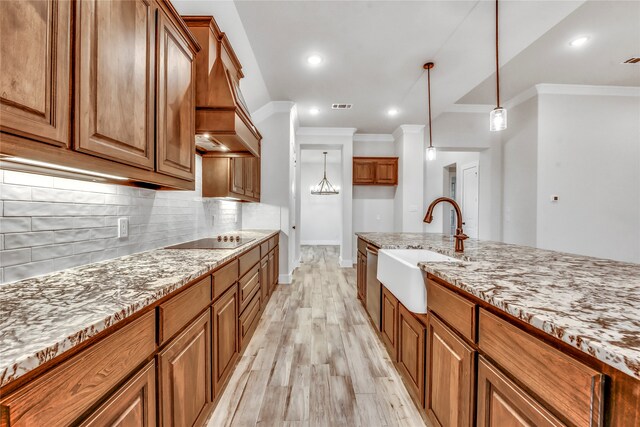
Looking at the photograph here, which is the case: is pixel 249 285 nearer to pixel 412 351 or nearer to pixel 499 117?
pixel 412 351

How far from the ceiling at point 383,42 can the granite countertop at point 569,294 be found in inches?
81.6

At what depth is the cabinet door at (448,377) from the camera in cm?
101

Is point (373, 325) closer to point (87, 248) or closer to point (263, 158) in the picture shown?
point (87, 248)

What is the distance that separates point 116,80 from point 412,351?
197 cm

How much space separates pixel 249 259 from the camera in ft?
7.45

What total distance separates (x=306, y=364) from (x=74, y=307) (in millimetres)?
1687

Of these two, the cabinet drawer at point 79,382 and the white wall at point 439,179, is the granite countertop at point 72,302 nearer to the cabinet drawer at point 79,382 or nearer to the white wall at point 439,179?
the cabinet drawer at point 79,382

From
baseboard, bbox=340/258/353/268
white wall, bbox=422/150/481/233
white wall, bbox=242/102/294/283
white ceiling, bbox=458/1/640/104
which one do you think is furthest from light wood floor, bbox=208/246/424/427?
white wall, bbox=422/150/481/233

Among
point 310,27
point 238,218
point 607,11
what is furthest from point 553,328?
point 238,218

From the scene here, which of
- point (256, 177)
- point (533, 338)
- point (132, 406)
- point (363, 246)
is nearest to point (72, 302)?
point (132, 406)

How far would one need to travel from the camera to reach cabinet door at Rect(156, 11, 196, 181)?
135 centimetres

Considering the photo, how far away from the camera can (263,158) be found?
13.8ft

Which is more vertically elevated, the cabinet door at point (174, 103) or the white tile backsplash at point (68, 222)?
the cabinet door at point (174, 103)

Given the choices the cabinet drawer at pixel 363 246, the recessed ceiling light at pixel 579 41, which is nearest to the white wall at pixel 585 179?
the recessed ceiling light at pixel 579 41
